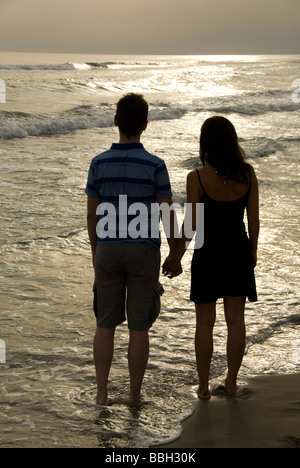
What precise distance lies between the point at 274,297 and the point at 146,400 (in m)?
2.16

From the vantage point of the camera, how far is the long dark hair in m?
3.71

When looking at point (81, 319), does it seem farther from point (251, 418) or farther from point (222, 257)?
point (251, 418)

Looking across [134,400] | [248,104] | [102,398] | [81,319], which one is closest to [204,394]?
[134,400]

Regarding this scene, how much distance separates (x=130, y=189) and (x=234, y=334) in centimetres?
113

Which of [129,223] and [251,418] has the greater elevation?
[129,223]

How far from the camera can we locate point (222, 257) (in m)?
3.82

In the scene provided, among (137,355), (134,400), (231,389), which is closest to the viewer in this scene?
(137,355)

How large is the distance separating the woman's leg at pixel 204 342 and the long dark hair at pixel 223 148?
81 cm

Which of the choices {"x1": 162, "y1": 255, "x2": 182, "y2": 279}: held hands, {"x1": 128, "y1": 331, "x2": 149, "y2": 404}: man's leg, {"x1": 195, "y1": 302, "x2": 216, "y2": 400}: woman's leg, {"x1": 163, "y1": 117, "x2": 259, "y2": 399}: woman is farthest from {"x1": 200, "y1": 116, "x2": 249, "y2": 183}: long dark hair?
{"x1": 128, "y1": 331, "x2": 149, "y2": 404}: man's leg

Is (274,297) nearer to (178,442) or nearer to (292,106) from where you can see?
(178,442)

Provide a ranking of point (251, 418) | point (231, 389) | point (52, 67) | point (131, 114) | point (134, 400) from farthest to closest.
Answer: point (52, 67), point (231, 389), point (134, 400), point (251, 418), point (131, 114)

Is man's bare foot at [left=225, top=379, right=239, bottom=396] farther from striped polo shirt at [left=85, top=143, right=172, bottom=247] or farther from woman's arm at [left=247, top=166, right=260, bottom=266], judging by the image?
striped polo shirt at [left=85, top=143, right=172, bottom=247]

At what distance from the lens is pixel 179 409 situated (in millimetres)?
3807

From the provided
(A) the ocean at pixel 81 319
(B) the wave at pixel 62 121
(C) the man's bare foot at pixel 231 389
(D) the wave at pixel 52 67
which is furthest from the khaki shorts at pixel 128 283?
(D) the wave at pixel 52 67
